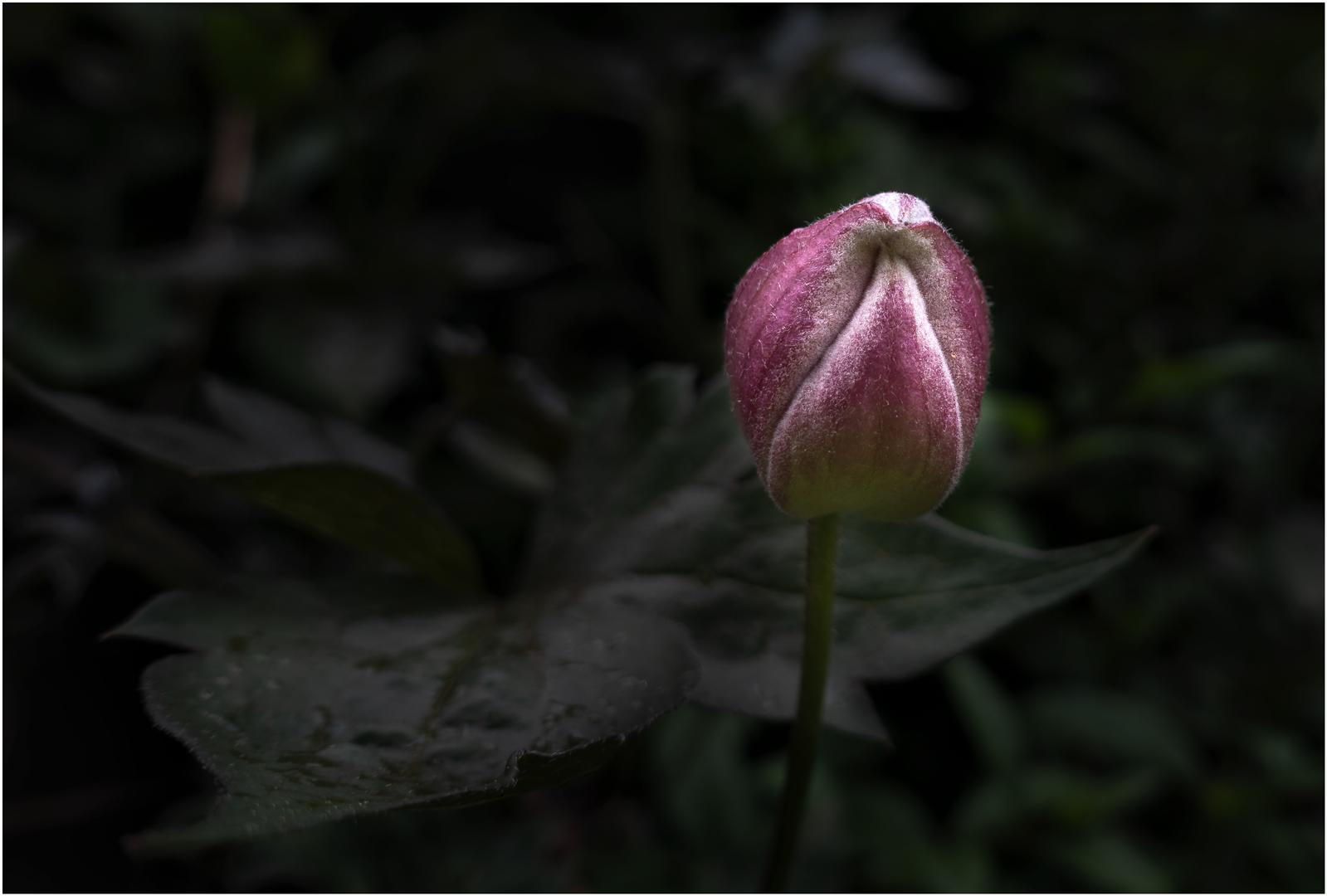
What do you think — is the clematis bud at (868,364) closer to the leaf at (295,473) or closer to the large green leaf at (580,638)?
the large green leaf at (580,638)

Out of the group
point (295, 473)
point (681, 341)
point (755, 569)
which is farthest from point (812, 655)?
point (681, 341)

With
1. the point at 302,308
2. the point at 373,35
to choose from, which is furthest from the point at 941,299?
the point at 373,35

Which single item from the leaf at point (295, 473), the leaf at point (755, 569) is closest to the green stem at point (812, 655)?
the leaf at point (755, 569)

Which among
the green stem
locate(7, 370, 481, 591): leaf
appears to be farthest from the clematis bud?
locate(7, 370, 481, 591): leaf

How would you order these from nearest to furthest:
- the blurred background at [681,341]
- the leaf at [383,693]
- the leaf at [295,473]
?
1. the leaf at [383,693]
2. the leaf at [295,473]
3. the blurred background at [681,341]

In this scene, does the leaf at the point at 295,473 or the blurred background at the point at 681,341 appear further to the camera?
the blurred background at the point at 681,341

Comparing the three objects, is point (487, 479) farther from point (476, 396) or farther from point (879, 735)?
point (879, 735)

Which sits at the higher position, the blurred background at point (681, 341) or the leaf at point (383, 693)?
the blurred background at point (681, 341)

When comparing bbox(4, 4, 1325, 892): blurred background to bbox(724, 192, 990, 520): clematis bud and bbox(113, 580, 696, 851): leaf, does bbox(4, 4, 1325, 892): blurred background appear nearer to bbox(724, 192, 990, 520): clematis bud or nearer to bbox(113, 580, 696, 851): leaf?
bbox(113, 580, 696, 851): leaf

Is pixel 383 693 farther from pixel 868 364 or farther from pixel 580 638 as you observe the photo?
pixel 868 364
